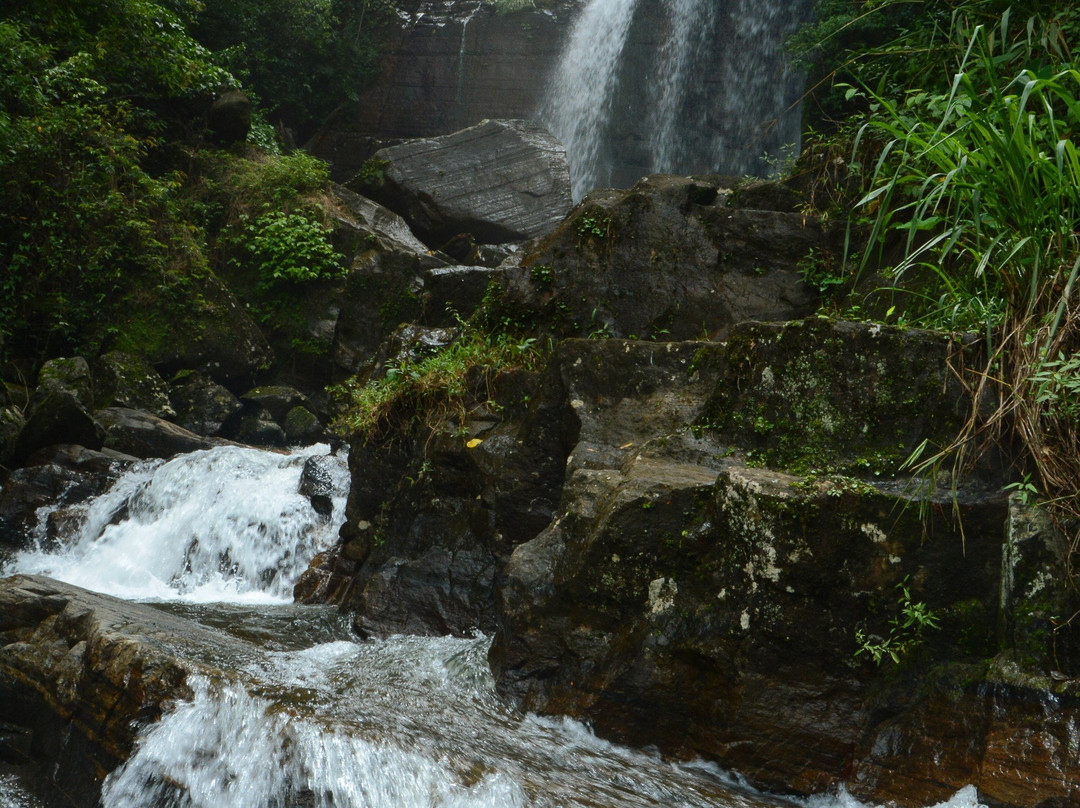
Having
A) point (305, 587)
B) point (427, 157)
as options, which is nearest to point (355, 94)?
point (427, 157)

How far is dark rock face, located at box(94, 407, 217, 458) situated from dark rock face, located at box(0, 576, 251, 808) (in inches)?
210

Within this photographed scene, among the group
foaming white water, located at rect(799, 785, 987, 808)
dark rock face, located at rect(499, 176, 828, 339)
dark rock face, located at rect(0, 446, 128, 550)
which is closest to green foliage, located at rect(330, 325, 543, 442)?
dark rock face, located at rect(499, 176, 828, 339)

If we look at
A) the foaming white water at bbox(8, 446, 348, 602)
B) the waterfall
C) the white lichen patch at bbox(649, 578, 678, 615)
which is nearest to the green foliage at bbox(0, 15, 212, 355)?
the foaming white water at bbox(8, 446, 348, 602)

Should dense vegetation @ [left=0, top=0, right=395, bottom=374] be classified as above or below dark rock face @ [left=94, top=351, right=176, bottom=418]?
above

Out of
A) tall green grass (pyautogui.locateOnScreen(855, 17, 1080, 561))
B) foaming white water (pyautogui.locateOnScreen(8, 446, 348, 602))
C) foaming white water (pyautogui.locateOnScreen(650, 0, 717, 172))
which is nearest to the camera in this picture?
tall green grass (pyautogui.locateOnScreen(855, 17, 1080, 561))

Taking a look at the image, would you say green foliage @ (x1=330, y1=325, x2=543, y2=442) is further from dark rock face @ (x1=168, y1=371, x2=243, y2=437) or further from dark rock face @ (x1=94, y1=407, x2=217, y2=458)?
dark rock face @ (x1=168, y1=371, x2=243, y2=437)

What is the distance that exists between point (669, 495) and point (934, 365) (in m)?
1.30

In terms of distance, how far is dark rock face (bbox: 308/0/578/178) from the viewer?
1756 centimetres

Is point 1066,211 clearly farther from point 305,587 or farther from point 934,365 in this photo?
point 305,587

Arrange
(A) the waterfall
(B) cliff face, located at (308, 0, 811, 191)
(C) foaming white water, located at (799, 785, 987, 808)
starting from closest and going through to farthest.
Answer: (C) foaming white water, located at (799, 785, 987, 808), (A) the waterfall, (B) cliff face, located at (308, 0, 811, 191)

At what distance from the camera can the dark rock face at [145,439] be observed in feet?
32.1

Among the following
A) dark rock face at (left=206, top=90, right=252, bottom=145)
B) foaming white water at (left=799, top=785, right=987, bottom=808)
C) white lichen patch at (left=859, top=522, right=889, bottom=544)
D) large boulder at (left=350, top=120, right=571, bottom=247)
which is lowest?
foaming white water at (left=799, top=785, right=987, bottom=808)

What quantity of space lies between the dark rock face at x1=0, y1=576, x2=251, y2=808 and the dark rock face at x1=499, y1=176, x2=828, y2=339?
11.0 feet

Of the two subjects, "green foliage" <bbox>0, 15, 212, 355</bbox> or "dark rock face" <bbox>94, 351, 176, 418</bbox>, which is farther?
"dark rock face" <bbox>94, 351, 176, 418</bbox>
